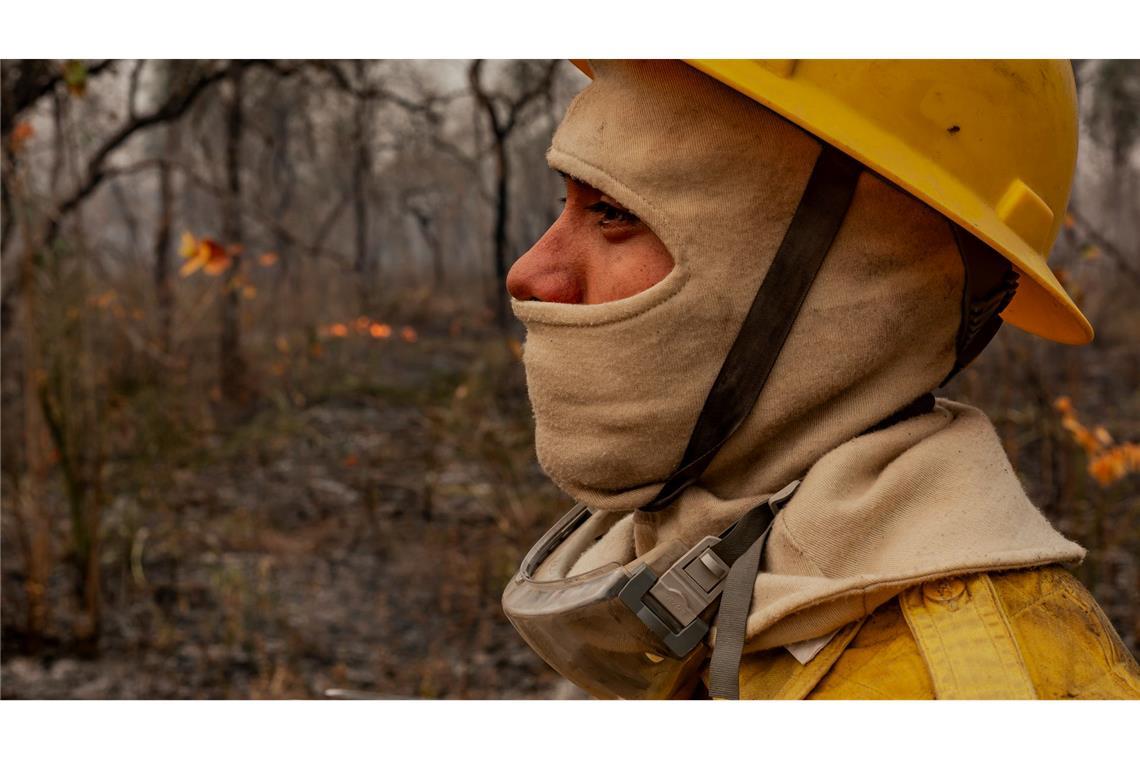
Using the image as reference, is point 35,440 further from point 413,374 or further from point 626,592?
point 413,374

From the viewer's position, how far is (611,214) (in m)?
1.26

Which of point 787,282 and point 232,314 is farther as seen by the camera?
point 232,314

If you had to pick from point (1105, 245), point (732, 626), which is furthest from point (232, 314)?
A: point (732, 626)

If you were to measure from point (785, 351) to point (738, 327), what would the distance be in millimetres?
63

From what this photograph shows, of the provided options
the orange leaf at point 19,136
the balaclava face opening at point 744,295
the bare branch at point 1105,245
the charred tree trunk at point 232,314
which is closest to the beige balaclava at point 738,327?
the balaclava face opening at point 744,295

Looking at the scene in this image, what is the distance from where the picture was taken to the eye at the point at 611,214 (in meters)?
1.24

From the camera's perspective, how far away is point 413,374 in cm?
933

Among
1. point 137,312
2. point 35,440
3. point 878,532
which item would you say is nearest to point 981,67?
point 878,532

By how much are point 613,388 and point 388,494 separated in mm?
5754

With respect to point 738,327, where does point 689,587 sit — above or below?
below

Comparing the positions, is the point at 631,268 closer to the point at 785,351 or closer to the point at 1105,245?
the point at 785,351

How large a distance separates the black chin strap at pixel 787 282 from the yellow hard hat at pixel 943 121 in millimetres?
70

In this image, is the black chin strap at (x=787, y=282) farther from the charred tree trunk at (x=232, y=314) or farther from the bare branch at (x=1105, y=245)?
the charred tree trunk at (x=232, y=314)

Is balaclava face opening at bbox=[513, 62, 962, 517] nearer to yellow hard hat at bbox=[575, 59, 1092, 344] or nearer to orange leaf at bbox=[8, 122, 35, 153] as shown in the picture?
yellow hard hat at bbox=[575, 59, 1092, 344]
